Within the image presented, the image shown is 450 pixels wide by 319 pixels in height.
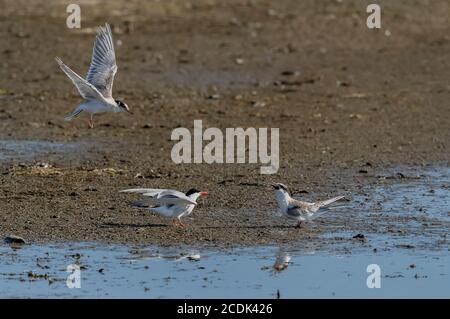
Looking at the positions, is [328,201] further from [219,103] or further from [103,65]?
[219,103]

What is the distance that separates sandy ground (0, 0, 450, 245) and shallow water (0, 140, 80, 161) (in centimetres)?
21

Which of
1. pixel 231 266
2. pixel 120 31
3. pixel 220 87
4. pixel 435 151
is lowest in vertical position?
pixel 231 266

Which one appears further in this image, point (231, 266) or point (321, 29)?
point (321, 29)

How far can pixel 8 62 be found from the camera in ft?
62.7

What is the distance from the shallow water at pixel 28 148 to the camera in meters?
13.4

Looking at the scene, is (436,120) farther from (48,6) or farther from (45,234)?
(48,6)

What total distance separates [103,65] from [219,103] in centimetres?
387

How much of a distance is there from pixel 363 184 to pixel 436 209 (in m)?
1.23

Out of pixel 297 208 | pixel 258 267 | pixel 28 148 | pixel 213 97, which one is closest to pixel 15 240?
pixel 258 267

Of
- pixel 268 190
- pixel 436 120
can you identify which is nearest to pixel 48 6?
pixel 436 120

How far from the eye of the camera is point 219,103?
16516mm

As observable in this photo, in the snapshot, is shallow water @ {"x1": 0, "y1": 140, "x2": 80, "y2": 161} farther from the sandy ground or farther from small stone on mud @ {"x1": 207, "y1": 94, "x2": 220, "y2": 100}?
small stone on mud @ {"x1": 207, "y1": 94, "x2": 220, "y2": 100}

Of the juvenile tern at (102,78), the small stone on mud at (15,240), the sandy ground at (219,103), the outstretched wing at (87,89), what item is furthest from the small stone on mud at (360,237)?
the juvenile tern at (102,78)

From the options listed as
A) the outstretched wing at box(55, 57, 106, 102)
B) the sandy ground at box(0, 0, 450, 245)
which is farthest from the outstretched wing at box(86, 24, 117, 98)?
the sandy ground at box(0, 0, 450, 245)
